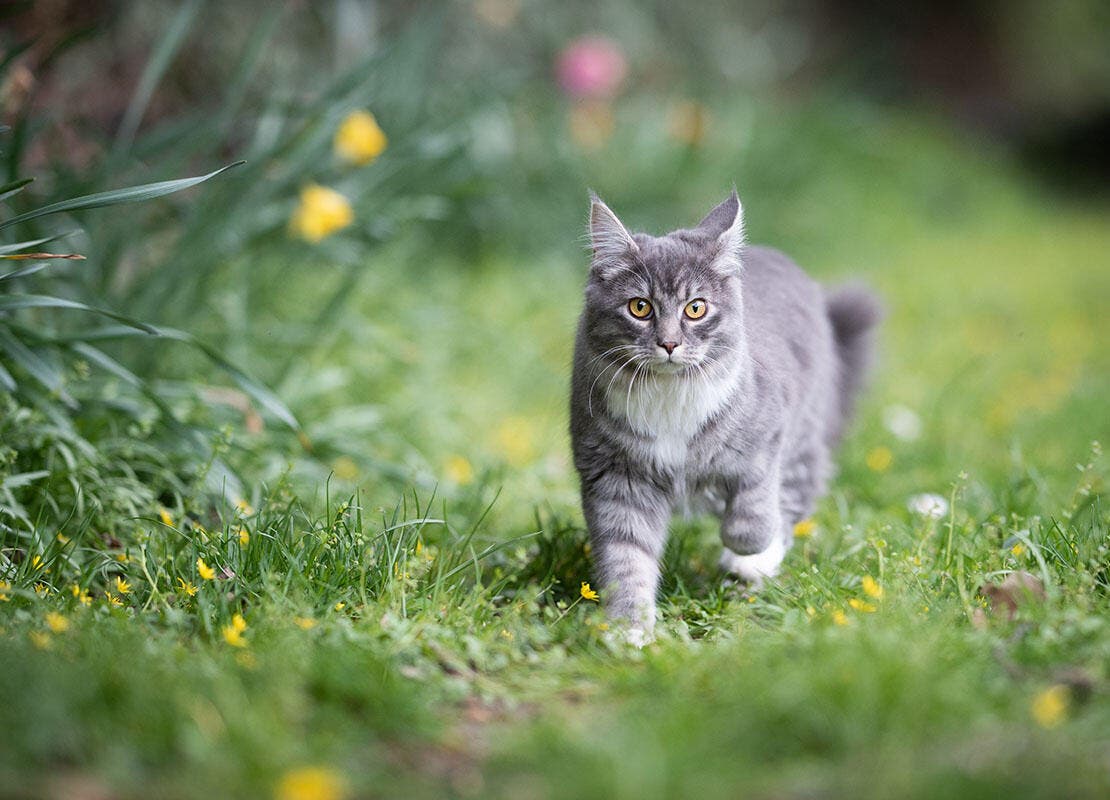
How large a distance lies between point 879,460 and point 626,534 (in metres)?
1.47

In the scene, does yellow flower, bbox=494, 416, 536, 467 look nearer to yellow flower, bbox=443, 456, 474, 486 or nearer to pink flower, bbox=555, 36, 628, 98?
yellow flower, bbox=443, 456, 474, 486

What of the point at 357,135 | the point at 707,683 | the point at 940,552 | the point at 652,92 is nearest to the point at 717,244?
the point at 940,552

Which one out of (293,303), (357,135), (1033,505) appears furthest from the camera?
(293,303)

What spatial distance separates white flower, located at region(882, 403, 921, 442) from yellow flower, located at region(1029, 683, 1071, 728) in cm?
225

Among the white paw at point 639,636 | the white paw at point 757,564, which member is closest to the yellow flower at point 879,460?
the white paw at point 757,564

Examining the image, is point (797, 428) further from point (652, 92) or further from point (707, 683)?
point (652, 92)

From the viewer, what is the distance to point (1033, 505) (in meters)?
3.12

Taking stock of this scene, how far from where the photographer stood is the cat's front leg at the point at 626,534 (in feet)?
8.52

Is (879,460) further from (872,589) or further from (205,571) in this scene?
(205,571)

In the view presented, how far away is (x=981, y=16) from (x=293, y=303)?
10533mm

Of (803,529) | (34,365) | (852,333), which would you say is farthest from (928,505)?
(34,365)

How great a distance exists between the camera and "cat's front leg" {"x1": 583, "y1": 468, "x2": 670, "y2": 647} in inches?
102

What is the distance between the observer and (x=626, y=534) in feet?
8.87

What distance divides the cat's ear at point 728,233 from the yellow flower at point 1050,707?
133cm
